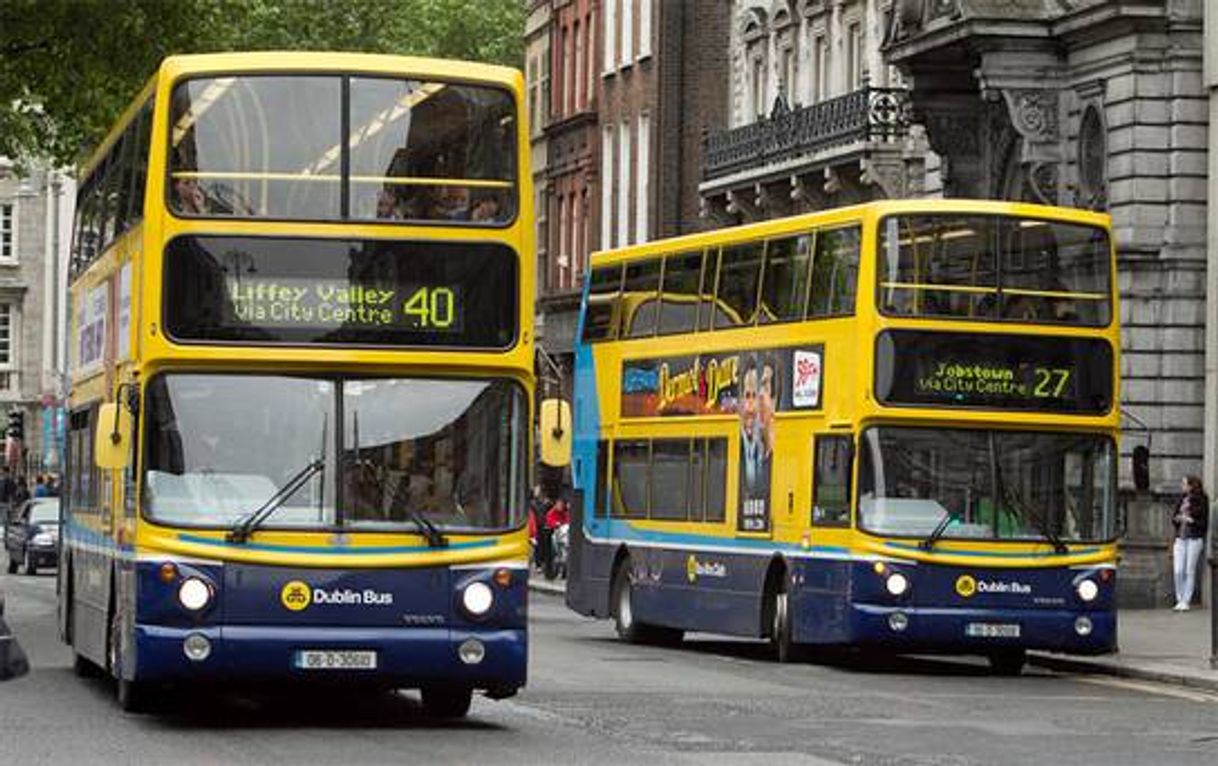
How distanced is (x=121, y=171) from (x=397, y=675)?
4283 mm

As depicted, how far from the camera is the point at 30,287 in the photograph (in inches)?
5310

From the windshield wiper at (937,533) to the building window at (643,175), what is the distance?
137 ft

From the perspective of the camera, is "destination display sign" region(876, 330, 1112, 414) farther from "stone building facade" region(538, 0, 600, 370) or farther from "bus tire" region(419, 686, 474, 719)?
"stone building facade" region(538, 0, 600, 370)

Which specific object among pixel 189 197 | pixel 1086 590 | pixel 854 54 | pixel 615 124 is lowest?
pixel 1086 590

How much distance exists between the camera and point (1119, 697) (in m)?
28.5

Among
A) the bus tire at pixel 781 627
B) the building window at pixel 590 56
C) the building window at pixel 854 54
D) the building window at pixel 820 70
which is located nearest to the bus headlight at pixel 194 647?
the bus tire at pixel 781 627

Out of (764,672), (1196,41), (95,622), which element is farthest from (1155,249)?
(95,622)

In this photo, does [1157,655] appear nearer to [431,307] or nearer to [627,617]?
[627,617]

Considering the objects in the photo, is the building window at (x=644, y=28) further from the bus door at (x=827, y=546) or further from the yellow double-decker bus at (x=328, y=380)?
the yellow double-decker bus at (x=328, y=380)

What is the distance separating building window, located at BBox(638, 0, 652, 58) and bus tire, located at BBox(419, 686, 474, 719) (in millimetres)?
50399

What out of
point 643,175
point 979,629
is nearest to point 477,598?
point 979,629

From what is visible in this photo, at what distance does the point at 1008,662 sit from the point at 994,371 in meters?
3.41

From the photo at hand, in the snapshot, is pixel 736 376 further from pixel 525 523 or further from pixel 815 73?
pixel 815 73

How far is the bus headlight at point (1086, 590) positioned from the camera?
31344 mm
